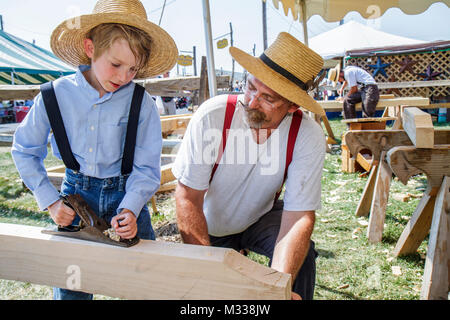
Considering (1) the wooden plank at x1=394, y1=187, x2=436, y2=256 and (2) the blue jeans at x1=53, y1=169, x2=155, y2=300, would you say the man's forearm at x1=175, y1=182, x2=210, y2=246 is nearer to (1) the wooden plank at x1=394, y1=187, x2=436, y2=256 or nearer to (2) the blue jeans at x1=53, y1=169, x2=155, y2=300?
A: (2) the blue jeans at x1=53, y1=169, x2=155, y2=300

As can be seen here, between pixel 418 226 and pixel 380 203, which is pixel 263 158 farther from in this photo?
pixel 380 203

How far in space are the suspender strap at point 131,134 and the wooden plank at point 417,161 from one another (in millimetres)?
1463

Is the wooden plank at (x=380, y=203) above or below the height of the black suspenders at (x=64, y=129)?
below

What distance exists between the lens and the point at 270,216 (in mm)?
1890

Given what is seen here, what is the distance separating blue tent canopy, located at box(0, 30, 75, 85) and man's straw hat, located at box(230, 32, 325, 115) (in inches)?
662

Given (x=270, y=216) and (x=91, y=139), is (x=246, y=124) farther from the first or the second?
(x=91, y=139)

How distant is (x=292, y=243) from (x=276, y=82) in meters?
0.73

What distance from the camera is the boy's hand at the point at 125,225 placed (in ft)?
4.22

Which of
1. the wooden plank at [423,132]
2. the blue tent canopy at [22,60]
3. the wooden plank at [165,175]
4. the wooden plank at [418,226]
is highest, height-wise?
the blue tent canopy at [22,60]

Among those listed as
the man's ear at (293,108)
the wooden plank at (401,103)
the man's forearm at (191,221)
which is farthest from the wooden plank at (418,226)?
the wooden plank at (401,103)

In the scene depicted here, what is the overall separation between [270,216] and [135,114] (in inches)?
35.1

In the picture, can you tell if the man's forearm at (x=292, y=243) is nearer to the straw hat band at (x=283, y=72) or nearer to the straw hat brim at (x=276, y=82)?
the straw hat brim at (x=276, y=82)

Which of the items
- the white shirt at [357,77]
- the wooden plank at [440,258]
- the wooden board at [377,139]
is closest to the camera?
the wooden plank at [440,258]

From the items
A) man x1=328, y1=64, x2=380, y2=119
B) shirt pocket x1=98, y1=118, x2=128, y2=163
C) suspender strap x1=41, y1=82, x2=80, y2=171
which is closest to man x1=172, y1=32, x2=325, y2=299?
shirt pocket x1=98, y1=118, x2=128, y2=163
